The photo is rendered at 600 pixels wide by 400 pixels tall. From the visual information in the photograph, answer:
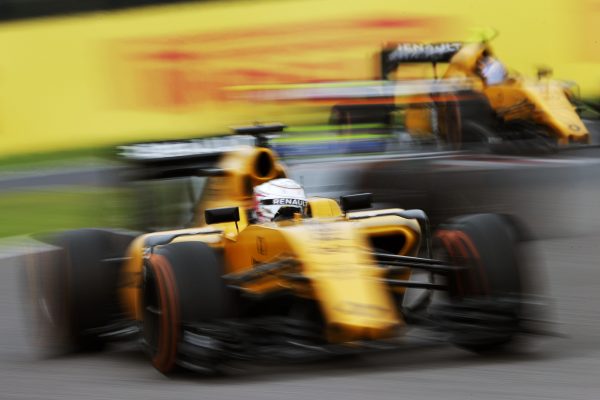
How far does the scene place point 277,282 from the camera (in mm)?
6297

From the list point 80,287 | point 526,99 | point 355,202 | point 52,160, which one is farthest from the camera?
point 52,160

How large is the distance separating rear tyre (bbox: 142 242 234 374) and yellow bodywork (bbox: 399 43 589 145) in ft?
31.9

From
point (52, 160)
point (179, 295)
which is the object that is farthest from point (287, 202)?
point (52, 160)

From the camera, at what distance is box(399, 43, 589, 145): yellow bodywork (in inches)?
607

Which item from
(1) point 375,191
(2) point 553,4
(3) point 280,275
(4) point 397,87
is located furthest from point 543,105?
(3) point 280,275

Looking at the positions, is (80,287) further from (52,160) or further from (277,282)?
(52,160)

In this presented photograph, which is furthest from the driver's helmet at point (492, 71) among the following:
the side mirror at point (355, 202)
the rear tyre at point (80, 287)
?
the side mirror at point (355, 202)

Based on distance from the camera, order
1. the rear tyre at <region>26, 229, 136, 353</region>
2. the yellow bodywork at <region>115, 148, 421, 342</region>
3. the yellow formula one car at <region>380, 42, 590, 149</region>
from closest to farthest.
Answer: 1. the yellow bodywork at <region>115, 148, 421, 342</region>
2. the rear tyre at <region>26, 229, 136, 353</region>
3. the yellow formula one car at <region>380, 42, 590, 149</region>

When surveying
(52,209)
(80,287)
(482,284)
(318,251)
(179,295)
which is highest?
(318,251)

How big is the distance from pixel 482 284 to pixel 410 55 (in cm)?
1005

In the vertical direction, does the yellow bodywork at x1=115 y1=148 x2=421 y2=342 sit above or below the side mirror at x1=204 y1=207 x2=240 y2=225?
below

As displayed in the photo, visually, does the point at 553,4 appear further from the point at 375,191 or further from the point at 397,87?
the point at 375,191

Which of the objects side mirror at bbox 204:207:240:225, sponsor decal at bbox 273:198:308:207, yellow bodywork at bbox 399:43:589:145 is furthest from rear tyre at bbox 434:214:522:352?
yellow bodywork at bbox 399:43:589:145

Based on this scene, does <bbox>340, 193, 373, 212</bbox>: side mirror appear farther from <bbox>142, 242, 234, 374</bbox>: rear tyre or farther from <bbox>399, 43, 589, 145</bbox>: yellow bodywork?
<bbox>399, 43, 589, 145</bbox>: yellow bodywork
